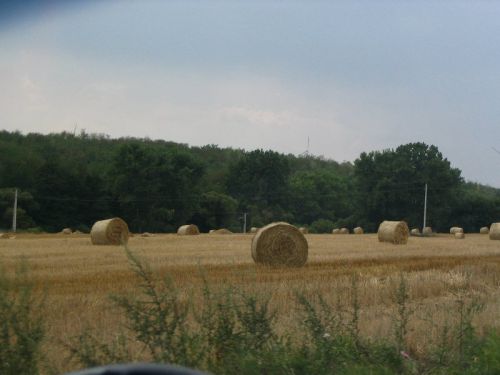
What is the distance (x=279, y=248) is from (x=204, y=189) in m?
51.6

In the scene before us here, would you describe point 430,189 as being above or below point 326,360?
above

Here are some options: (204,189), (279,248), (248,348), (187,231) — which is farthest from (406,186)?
(248,348)

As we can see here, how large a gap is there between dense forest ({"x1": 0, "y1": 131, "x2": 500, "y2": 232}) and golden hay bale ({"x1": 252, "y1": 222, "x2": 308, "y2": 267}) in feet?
108

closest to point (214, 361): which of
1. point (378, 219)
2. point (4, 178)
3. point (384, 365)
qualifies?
point (384, 365)

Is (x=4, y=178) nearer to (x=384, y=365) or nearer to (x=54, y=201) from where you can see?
(x=54, y=201)

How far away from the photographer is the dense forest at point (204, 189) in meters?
56.8

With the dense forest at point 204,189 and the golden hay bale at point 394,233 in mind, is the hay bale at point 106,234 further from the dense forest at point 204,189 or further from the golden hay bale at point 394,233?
the dense forest at point 204,189

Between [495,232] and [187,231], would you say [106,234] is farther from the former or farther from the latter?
[495,232]

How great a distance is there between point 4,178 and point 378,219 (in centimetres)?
3712

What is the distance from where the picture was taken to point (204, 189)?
70.2 metres

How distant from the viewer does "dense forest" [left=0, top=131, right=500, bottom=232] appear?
56.8 metres

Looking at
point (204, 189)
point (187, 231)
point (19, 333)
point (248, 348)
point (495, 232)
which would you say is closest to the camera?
point (19, 333)

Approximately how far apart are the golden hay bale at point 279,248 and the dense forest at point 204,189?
108 ft

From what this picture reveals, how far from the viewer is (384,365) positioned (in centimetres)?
572
